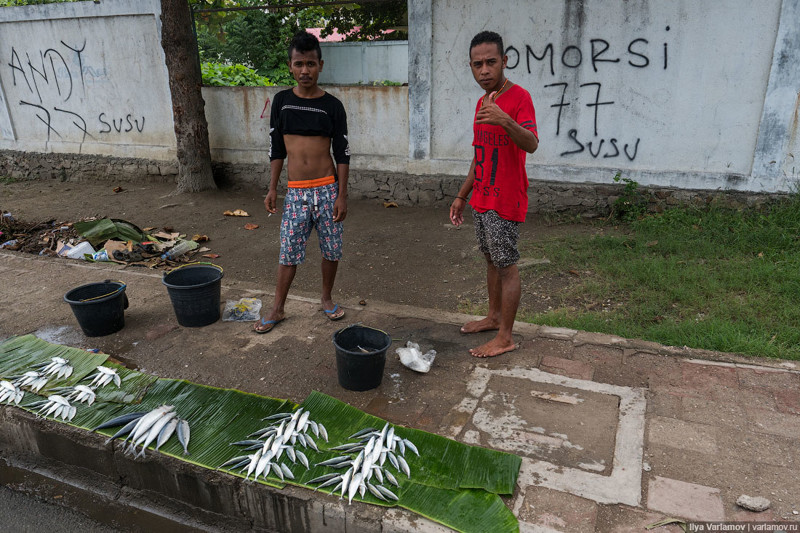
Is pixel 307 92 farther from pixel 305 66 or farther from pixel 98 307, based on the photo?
pixel 98 307

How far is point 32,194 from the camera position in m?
9.38

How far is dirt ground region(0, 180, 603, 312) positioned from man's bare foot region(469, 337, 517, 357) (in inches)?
38.7

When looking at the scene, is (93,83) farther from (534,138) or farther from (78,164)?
(534,138)

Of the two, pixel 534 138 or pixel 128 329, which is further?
pixel 128 329

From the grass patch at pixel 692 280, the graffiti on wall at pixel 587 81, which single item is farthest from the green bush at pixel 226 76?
the grass patch at pixel 692 280

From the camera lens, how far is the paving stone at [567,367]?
3.29 metres

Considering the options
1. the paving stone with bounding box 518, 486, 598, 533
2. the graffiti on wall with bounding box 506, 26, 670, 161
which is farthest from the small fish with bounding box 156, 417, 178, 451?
the graffiti on wall with bounding box 506, 26, 670, 161

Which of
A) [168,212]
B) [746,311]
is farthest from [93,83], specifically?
[746,311]

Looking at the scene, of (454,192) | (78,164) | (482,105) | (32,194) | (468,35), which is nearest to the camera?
(482,105)

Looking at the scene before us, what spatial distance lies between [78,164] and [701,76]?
10.5m

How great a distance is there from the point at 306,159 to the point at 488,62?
146 cm

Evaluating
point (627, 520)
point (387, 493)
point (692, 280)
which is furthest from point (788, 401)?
point (387, 493)

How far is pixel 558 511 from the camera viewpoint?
227cm

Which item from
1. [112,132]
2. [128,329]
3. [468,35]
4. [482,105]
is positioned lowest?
[128,329]
